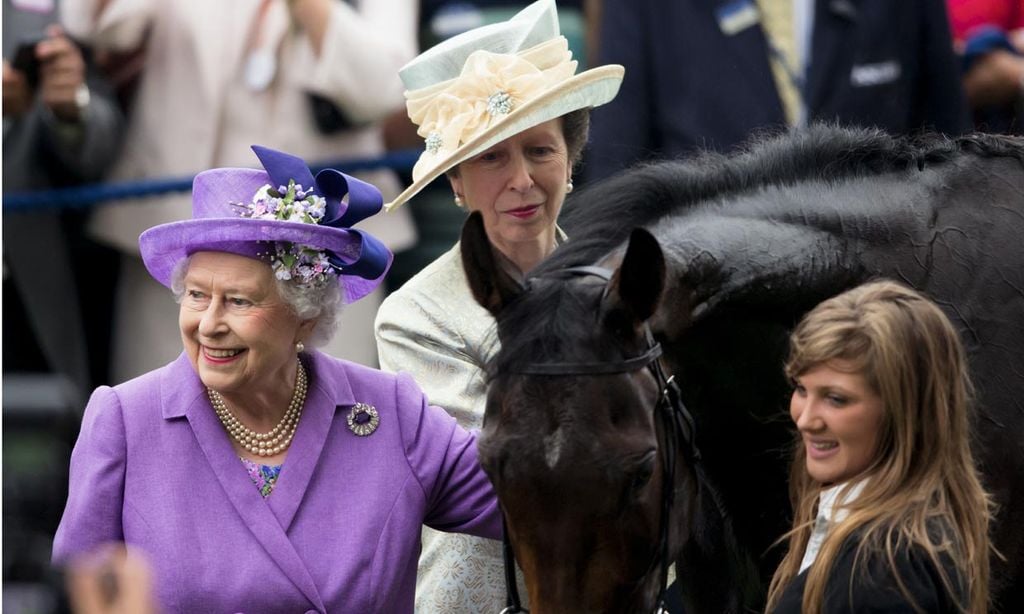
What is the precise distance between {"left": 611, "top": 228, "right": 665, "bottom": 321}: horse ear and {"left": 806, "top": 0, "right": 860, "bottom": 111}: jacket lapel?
2536mm

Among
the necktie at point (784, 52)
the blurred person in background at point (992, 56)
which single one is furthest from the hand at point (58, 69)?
the blurred person in background at point (992, 56)

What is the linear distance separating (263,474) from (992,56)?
11.3 ft

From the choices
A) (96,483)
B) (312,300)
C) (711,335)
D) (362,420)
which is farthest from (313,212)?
(711,335)

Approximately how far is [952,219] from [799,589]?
105 centimetres

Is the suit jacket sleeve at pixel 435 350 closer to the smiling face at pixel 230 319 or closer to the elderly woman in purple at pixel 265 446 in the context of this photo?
the elderly woman in purple at pixel 265 446

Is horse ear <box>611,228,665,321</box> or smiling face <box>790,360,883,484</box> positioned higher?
horse ear <box>611,228,665,321</box>

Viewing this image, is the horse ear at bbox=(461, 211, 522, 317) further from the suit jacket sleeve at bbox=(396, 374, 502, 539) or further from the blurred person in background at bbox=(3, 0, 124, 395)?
the blurred person in background at bbox=(3, 0, 124, 395)

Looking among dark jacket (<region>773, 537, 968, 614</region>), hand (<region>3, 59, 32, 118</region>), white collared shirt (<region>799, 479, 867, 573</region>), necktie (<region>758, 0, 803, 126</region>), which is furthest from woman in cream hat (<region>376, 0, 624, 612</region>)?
hand (<region>3, 59, 32, 118</region>)

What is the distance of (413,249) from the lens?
573 centimetres

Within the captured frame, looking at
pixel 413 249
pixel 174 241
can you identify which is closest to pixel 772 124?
pixel 413 249

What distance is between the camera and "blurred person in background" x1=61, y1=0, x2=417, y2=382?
214 inches

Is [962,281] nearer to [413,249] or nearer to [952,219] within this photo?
[952,219]

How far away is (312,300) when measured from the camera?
3582mm

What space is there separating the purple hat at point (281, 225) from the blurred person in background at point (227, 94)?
188cm
